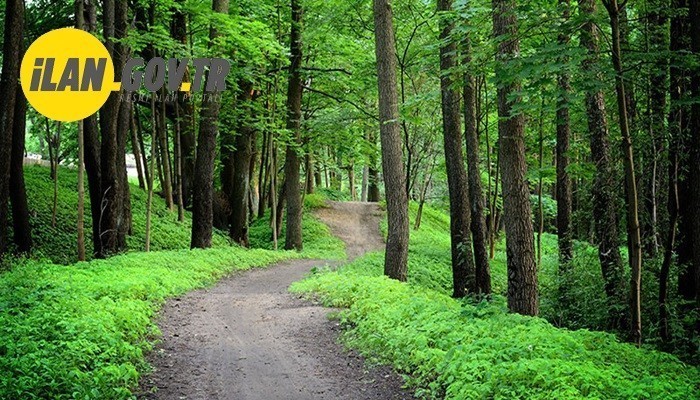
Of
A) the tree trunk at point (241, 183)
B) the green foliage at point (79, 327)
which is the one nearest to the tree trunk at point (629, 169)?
the green foliage at point (79, 327)

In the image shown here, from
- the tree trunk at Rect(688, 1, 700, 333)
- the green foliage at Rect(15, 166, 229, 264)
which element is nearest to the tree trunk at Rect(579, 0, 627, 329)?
the tree trunk at Rect(688, 1, 700, 333)

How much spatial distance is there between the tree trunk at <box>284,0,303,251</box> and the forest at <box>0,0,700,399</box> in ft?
0.31

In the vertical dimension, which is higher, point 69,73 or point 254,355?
point 69,73

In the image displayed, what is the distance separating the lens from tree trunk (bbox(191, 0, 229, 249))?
17.5 meters

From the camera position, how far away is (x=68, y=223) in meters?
18.9

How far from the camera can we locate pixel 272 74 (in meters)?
23.1

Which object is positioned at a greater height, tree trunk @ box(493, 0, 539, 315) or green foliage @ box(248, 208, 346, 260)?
tree trunk @ box(493, 0, 539, 315)

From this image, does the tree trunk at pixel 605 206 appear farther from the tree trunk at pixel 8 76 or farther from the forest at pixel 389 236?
the tree trunk at pixel 8 76

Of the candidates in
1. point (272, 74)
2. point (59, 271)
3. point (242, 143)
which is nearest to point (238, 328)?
point (59, 271)

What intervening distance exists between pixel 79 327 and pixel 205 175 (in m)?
11.3

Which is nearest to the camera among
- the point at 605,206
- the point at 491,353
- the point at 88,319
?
the point at 491,353

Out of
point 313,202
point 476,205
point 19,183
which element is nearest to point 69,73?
point 19,183

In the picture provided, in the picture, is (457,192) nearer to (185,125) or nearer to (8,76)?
(8,76)

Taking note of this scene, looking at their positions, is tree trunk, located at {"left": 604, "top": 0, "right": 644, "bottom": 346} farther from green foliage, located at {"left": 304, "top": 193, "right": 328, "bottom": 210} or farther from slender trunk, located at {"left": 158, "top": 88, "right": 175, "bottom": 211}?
green foliage, located at {"left": 304, "top": 193, "right": 328, "bottom": 210}
